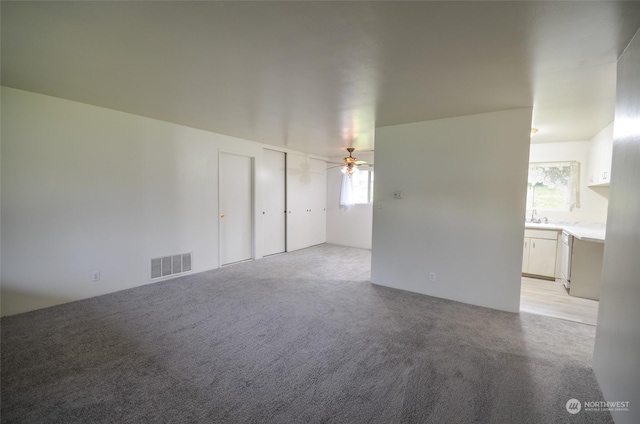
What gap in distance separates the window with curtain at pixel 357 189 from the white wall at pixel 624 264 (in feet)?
17.0

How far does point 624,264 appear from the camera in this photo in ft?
5.60

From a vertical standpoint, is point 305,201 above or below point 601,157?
below

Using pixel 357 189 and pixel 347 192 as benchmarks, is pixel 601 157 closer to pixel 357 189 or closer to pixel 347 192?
pixel 357 189

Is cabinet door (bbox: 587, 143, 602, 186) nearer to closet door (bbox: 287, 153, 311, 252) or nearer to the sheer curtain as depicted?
the sheer curtain

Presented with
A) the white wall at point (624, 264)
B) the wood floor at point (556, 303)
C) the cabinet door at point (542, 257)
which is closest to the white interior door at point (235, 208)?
the wood floor at point (556, 303)

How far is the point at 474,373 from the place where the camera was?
6.99ft

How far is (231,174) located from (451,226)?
3.92 m

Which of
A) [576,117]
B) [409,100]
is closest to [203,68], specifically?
[409,100]

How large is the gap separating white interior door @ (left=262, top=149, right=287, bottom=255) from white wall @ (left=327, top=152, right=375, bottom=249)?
1.63 meters

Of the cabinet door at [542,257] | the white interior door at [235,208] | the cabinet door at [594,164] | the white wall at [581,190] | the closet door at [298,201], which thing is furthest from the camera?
the closet door at [298,201]

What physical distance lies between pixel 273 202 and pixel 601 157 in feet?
18.3

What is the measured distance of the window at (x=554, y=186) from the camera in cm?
485

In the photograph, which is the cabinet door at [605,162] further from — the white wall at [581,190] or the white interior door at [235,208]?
the white interior door at [235,208]

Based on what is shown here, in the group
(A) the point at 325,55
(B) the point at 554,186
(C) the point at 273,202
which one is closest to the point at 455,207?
(A) the point at 325,55
